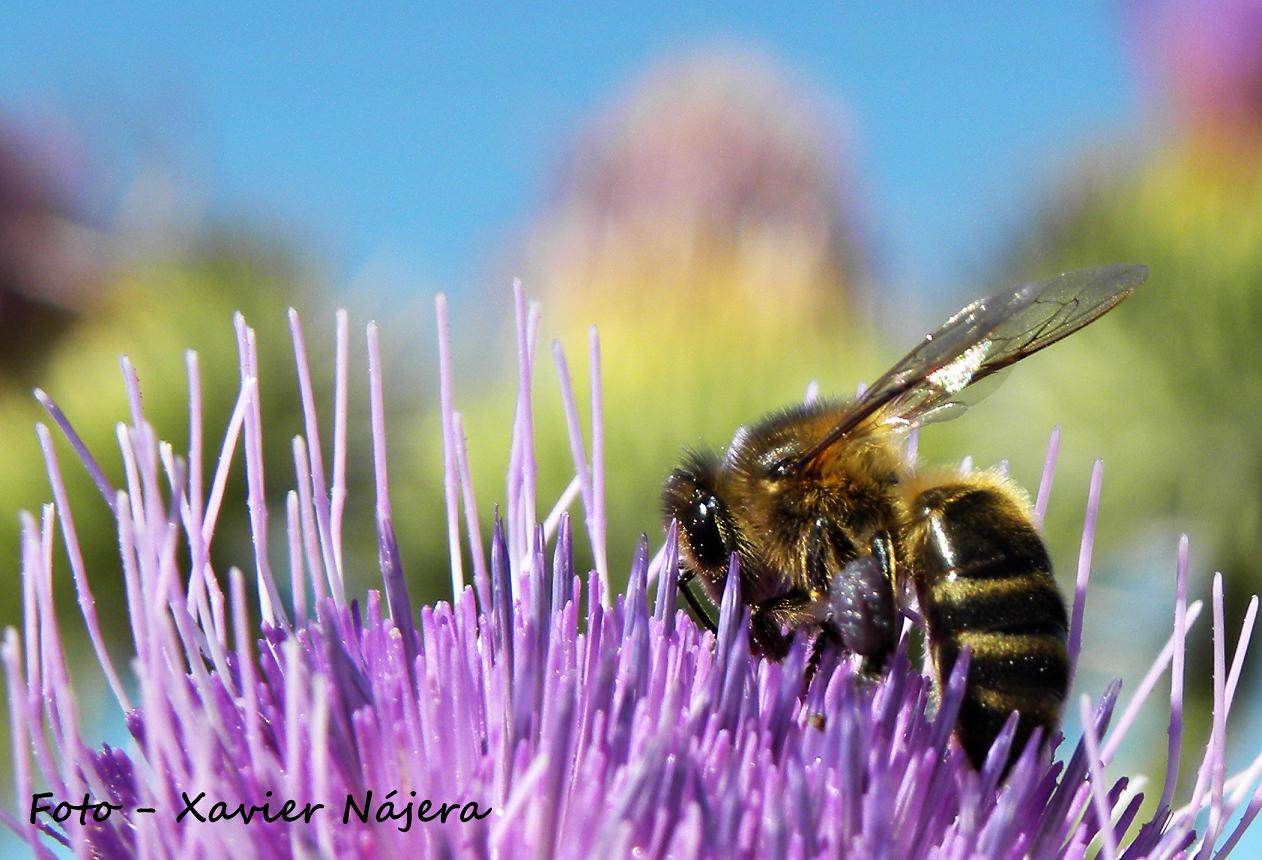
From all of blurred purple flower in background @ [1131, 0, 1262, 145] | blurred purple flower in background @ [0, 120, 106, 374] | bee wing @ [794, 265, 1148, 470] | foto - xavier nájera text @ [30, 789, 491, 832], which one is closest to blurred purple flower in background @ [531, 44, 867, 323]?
Answer: blurred purple flower in background @ [1131, 0, 1262, 145]

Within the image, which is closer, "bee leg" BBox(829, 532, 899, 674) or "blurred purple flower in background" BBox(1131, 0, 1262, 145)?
"bee leg" BBox(829, 532, 899, 674)

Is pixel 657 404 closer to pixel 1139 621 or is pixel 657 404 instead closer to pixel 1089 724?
pixel 1139 621

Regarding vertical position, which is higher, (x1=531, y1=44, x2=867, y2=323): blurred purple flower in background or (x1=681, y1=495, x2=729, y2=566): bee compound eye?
(x1=531, y1=44, x2=867, y2=323): blurred purple flower in background

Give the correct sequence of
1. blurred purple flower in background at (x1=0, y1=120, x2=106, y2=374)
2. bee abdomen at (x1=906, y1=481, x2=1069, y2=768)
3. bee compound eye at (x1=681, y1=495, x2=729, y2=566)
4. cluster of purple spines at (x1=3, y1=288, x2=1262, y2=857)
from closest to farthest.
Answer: cluster of purple spines at (x1=3, y1=288, x2=1262, y2=857) → bee abdomen at (x1=906, y1=481, x2=1069, y2=768) → bee compound eye at (x1=681, y1=495, x2=729, y2=566) → blurred purple flower in background at (x1=0, y1=120, x2=106, y2=374)

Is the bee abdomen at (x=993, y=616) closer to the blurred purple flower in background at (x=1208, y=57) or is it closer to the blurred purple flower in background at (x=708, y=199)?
the blurred purple flower in background at (x=708, y=199)

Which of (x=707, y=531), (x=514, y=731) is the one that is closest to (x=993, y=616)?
(x=707, y=531)

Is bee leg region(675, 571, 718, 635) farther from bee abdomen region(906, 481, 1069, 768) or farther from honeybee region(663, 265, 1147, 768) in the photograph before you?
bee abdomen region(906, 481, 1069, 768)

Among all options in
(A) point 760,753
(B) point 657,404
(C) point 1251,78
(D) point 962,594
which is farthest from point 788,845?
(C) point 1251,78

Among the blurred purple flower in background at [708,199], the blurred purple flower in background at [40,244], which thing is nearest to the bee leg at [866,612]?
the blurred purple flower in background at [708,199]

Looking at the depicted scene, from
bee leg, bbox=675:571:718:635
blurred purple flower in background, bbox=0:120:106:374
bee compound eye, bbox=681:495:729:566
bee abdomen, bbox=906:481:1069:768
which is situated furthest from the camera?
blurred purple flower in background, bbox=0:120:106:374
